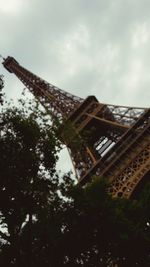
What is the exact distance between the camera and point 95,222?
1766 centimetres

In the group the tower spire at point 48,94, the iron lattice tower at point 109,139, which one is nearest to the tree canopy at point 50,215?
the iron lattice tower at point 109,139

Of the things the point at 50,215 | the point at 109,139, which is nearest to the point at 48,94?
the point at 109,139

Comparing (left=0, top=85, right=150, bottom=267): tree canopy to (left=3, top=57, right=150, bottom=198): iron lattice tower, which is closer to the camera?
(left=0, top=85, right=150, bottom=267): tree canopy

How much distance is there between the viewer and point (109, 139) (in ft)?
150

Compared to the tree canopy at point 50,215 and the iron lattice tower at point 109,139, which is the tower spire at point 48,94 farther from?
the tree canopy at point 50,215

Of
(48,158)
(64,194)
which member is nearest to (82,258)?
(64,194)

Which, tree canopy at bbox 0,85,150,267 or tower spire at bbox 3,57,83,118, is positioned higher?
tower spire at bbox 3,57,83,118

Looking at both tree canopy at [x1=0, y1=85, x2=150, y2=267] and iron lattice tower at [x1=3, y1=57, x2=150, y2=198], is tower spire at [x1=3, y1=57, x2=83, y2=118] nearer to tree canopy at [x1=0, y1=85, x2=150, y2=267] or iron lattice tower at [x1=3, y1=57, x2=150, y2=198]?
iron lattice tower at [x1=3, y1=57, x2=150, y2=198]

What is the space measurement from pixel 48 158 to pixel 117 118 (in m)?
24.0

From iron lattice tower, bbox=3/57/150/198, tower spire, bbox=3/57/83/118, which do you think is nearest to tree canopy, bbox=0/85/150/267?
iron lattice tower, bbox=3/57/150/198

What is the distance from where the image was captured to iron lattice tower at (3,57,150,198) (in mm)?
34719

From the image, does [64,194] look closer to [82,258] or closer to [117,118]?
[82,258]

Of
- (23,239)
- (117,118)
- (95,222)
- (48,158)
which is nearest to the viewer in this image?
(23,239)

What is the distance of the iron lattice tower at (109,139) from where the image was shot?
34.7 meters
